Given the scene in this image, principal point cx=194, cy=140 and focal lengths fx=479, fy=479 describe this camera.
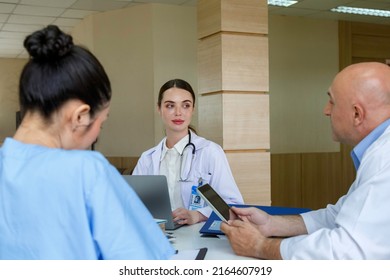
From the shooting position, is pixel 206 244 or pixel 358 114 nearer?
pixel 358 114

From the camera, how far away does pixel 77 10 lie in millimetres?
7465

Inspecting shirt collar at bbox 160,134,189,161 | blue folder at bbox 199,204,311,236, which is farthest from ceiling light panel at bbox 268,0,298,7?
blue folder at bbox 199,204,311,236

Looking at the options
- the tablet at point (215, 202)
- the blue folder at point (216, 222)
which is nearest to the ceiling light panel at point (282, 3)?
the blue folder at point (216, 222)

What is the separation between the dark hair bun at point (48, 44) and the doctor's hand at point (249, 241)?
3.54ft

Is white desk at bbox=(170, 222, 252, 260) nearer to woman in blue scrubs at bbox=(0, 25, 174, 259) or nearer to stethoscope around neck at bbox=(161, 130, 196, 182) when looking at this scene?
stethoscope around neck at bbox=(161, 130, 196, 182)

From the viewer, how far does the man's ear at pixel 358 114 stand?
5.95ft

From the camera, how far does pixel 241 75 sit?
175 inches

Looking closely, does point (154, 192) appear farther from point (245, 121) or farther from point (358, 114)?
point (245, 121)

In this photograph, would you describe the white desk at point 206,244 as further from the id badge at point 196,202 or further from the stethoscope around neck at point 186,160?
the stethoscope around neck at point 186,160

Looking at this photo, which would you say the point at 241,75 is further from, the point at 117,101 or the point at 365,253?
the point at 117,101

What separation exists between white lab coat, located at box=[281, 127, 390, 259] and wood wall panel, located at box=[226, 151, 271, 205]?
8.88ft

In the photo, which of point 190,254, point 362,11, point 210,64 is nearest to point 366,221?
point 190,254

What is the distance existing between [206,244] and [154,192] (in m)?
0.38
